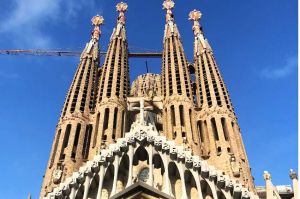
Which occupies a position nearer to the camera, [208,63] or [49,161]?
[49,161]

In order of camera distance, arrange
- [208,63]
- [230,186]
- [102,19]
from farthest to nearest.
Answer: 1. [102,19]
2. [208,63]
3. [230,186]

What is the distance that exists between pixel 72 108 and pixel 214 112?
11192 mm

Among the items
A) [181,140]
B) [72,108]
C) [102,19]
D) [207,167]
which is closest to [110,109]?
[72,108]

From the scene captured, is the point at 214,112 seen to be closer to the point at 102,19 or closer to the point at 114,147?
the point at 114,147

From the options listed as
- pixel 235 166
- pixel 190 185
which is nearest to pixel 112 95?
pixel 235 166

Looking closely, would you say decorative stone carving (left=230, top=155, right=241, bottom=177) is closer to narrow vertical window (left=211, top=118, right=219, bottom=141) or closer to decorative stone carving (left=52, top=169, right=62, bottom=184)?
narrow vertical window (left=211, top=118, right=219, bottom=141)

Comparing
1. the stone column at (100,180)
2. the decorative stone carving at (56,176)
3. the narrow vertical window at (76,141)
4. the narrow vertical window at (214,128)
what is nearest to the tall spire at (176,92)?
the narrow vertical window at (214,128)

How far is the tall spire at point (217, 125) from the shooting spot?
27.0 m

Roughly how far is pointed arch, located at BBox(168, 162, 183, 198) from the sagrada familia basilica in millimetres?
51

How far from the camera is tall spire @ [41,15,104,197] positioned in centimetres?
2739

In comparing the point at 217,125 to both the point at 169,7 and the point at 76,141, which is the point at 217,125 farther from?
the point at 169,7

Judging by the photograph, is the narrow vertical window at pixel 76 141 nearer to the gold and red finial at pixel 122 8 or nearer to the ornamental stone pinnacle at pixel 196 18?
the ornamental stone pinnacle at pixel 196 18

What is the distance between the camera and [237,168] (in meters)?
26.2

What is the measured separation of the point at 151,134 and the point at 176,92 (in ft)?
42.4
